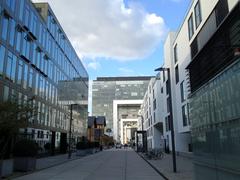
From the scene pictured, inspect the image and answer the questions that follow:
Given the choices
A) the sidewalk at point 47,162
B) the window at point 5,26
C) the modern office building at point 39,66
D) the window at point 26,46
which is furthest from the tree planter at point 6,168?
the window at point 26,46

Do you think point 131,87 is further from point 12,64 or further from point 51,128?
point 12,64

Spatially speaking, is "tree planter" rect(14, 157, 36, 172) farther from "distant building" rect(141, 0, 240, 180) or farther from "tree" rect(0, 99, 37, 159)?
"distant building" rect(141, 0, 240, 180)

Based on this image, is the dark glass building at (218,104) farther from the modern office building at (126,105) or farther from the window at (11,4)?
the modern office building at (126,105)

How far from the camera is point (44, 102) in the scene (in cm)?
4262

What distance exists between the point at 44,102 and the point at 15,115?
2577cm

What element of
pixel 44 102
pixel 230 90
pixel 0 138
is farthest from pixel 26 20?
pixel 230 90

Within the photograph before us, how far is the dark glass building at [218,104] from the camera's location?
8062 millimetres

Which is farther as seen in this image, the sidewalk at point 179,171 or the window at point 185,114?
the window at point 185,114

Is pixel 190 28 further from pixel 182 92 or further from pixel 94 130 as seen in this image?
pixel 94 130

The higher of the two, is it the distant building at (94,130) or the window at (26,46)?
the window at (26,46)

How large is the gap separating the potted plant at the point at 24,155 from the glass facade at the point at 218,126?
13882mm

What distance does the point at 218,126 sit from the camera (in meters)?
9.34

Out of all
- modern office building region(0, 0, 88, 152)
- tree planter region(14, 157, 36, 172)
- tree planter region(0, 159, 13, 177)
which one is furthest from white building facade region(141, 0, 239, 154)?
modern office building region(0, 0, 88, 152)

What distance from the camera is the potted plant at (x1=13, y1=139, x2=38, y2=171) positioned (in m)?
21.8
